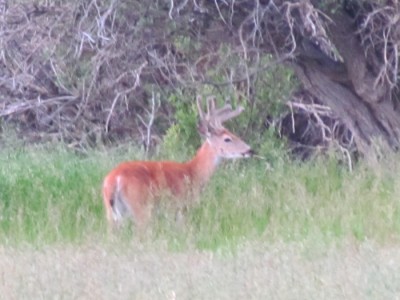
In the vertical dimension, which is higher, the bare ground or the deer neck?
the bare ground

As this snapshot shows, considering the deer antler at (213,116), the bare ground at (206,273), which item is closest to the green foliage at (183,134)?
the deer antler at (213,116)

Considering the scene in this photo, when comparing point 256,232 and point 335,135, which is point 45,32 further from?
point 256,232

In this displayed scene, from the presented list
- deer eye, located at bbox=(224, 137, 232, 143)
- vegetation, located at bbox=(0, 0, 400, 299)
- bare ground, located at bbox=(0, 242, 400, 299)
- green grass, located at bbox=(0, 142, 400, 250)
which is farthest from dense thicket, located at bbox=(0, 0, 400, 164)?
bare ground, located at bbox=(0, 242, 400, 299)

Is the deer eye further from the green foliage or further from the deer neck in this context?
the green foliage

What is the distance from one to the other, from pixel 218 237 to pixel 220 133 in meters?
2.93

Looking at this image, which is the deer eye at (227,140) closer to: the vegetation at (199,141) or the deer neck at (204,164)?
the deer neck at (204,164)

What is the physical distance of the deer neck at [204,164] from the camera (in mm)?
11838

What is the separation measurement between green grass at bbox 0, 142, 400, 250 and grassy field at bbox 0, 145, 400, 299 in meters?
0.02

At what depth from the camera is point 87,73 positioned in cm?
1466

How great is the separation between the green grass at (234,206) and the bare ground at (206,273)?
2.12 feet

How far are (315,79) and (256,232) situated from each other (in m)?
3.93

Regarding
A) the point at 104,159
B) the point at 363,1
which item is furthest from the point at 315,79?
the point at 104,159

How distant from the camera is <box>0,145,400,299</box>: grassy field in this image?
23.9 feet

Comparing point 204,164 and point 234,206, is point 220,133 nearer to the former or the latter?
point 204,164
